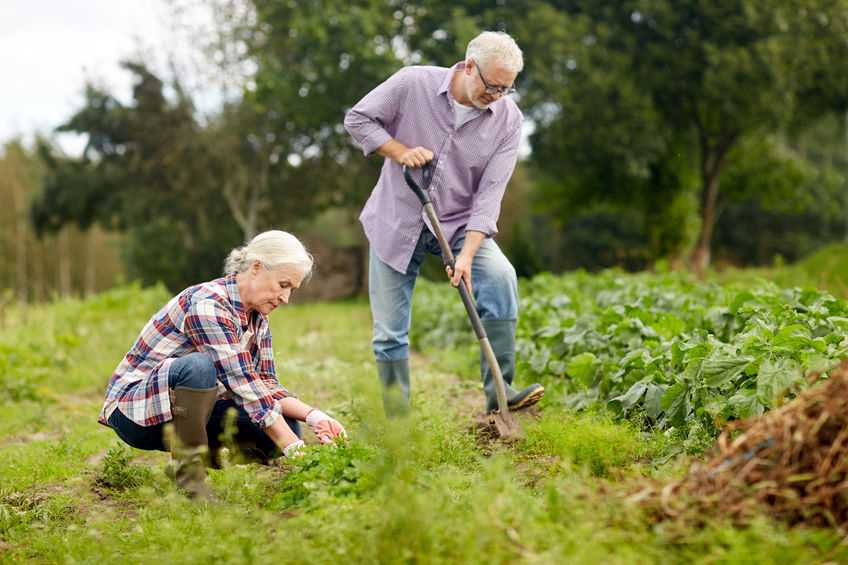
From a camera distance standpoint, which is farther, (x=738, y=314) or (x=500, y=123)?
(x=738, y=314)

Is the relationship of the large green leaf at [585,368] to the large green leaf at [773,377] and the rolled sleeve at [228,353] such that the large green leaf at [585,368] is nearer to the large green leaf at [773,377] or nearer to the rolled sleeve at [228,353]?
the large green leaf at [773,377]

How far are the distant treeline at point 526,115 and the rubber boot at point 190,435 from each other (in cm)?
1452

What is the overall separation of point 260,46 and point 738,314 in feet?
63.2

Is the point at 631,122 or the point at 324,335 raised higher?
the point at 631,122

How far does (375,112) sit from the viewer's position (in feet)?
14.1

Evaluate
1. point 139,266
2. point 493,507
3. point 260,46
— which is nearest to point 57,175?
point 139,266

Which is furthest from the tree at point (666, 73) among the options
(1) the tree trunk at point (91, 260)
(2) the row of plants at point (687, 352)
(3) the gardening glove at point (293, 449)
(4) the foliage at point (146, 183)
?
(1) the tree trunk at point (91, 260)

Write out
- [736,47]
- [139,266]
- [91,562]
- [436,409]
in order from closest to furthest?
[91,562]
[436,409]
[736,47]
[139,266]

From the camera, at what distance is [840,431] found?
246cm

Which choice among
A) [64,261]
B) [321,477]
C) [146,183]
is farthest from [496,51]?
[64,261]

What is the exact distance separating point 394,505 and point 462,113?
2.46m

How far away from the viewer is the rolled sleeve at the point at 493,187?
4.30m

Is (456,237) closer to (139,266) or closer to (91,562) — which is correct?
(91,562)

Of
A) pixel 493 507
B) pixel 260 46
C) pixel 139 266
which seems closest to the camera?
pixel 493 507
